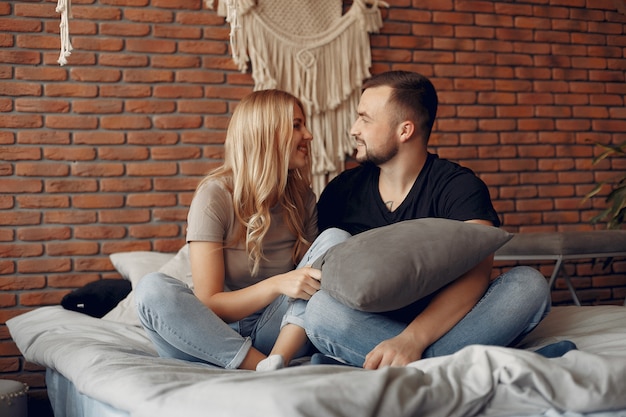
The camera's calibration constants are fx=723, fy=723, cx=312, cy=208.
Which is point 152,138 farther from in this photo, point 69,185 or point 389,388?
point 389,388

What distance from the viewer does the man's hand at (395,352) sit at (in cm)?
→ 165

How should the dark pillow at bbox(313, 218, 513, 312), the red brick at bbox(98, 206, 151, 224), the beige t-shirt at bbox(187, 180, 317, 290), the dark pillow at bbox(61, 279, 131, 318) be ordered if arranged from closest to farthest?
the dark pillow at bbox(313, 218, 513, 312) < the beige t-shirt at bbox(187, 180, 317, 290) < the dark pillow at bbox(61, 279, 131, 318) < the red brick at bbox(98, 206, 151, 224)

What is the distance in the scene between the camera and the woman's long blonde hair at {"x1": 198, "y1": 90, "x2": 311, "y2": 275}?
2143 mm

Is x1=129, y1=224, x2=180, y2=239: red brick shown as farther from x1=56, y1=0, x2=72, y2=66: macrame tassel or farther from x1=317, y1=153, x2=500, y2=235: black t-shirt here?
x1=56, y1=0, x2=72, y2=66: macrame tassel

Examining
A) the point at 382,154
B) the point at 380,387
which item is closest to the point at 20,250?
the point at 382,154

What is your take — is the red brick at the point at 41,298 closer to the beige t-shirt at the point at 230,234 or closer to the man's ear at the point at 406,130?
the beige t-shirt at the point at 230,234

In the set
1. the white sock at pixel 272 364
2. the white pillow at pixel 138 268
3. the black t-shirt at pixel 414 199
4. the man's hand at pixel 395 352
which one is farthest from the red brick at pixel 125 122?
the man's hand at pixel 395 352

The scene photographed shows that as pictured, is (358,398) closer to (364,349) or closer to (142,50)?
(364,349)

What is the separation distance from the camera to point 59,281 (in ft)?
10.3

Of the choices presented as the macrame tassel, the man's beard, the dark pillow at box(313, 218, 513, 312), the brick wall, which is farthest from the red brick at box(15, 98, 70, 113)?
the dark pillow at box(313, 218, 513, 312)

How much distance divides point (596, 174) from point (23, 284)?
2972 millimetres

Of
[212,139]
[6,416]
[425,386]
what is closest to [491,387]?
[425,386]

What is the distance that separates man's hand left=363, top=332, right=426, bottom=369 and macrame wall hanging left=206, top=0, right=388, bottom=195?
5.88 feet

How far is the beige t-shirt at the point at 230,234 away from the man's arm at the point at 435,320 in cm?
58
